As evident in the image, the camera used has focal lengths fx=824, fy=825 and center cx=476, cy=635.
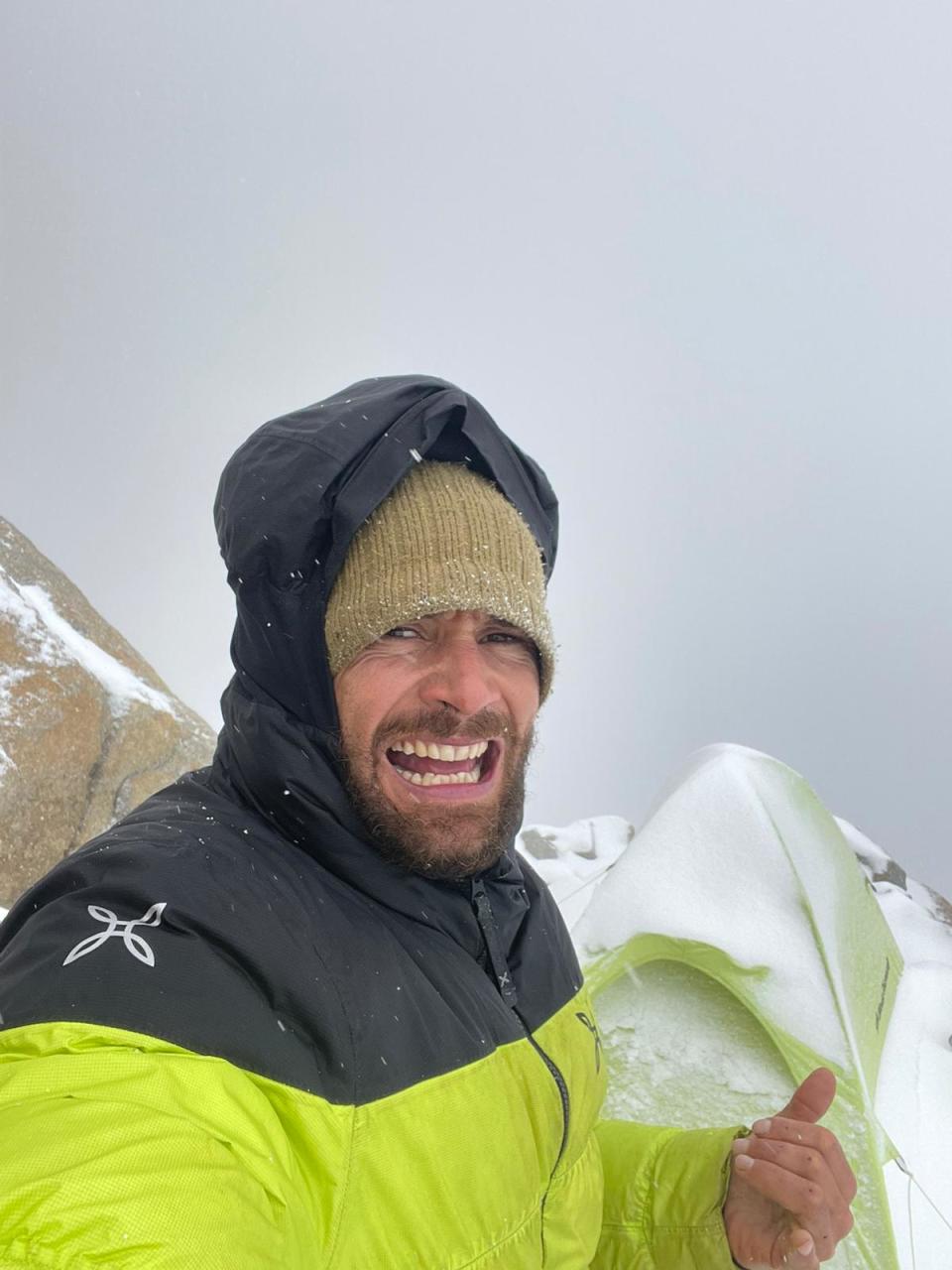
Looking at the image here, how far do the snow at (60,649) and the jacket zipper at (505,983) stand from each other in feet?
16.6

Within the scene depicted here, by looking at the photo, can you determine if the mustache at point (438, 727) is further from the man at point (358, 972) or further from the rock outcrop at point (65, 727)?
the rock outcrop at point (65, 727)

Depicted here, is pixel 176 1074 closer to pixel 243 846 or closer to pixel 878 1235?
pixel 243 846

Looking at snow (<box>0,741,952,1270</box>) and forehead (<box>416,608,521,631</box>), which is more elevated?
forehead (<box>416,608,521,631</box>)

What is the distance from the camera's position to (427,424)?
141cm

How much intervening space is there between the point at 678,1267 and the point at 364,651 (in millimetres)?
1285

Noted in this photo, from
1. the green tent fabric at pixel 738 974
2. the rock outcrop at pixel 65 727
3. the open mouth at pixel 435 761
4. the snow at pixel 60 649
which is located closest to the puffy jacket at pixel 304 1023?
the open mouth at pixel 435 761

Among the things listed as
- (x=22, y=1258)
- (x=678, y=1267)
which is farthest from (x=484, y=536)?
(x=678, y=1267)

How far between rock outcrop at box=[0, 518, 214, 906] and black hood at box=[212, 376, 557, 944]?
430 centimetres

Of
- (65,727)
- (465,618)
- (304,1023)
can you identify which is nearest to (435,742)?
(465,618)

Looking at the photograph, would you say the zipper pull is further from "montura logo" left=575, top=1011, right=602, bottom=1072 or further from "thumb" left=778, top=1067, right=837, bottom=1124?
"thumb" left=778, top=1067, right=837, bottom=1124

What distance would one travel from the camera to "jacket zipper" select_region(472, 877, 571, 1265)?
129cm

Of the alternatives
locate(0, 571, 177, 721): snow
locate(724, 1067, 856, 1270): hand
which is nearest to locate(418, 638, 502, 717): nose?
locate(724, 1067, 856, 1270): hand

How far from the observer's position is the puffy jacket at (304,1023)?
71cm

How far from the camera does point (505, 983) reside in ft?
4.39
